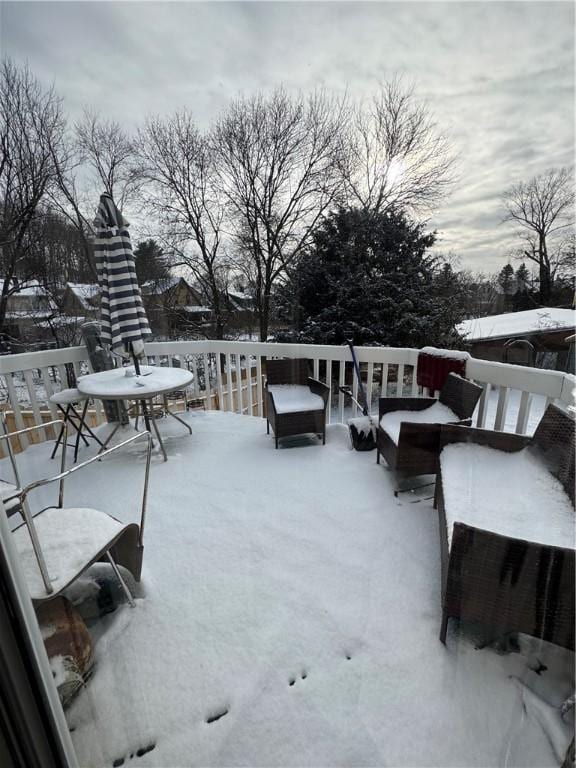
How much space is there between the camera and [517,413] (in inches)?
91.6

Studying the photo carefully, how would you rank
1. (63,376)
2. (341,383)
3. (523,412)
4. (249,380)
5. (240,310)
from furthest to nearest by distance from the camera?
(240,310) → (249,380) → (341,383) → (523,412) → (63,376)

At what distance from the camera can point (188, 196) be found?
3.95 m

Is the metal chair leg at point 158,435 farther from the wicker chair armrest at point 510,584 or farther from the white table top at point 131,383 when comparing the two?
the wicker chair armrest at point 510,584

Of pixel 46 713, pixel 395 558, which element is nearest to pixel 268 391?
pixel 395 558

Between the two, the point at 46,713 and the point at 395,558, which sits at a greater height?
the point at 46,713

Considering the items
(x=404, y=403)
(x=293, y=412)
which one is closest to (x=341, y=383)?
(x=293, y=412)

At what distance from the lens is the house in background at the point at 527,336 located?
1.17 m

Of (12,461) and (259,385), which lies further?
(259,385)

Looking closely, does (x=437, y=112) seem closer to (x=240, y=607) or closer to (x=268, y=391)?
(x=240, y=607)

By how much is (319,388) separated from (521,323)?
2037mm

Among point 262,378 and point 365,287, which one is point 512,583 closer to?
point 262,378

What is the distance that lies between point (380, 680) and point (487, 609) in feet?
1.48

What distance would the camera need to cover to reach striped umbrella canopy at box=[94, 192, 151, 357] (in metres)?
1.61

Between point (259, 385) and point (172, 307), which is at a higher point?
point (172, 307)
